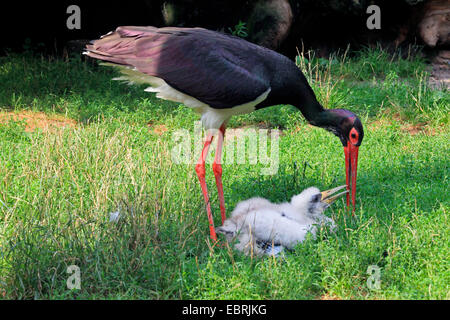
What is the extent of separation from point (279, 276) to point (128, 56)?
2.29 metres

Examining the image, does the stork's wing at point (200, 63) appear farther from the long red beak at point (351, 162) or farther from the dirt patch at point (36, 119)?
the dirt patch at point (36, 119)

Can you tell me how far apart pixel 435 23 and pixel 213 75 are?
6.03 m

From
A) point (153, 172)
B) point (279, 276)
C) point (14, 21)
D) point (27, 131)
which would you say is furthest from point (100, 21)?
point (279, 276)

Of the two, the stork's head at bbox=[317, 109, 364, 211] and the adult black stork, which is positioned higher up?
the adult black stork

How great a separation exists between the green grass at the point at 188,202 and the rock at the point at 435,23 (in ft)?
6.11

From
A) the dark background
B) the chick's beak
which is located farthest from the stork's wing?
the dark background

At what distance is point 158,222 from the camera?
455cm

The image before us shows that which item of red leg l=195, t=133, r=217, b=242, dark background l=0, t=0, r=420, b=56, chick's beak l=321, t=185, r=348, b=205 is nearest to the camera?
red leg l=195, t=133, r=217, b=242

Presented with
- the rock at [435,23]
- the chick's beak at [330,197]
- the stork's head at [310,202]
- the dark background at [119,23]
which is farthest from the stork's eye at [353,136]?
the rock at [435,23]

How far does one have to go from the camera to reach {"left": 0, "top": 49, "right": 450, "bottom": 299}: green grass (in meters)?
4.03

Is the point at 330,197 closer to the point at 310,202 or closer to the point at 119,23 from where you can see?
the point at 310,202

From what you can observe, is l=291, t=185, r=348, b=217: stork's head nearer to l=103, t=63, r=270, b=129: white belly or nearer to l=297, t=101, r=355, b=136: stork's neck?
l=297, t=101, r=355, b=136: stork's neck

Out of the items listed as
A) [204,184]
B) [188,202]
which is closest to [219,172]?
[204,184]

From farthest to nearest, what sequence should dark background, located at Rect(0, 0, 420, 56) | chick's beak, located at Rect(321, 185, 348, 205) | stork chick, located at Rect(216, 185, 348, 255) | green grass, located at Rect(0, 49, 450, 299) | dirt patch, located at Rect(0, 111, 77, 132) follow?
dark background, located at Rect(0, 0, 420, 56), dirt patch, located at Rect(0, 111, 77, 132), chick's beak, located at Rect(321, 185, 348, 205), stork chick, located at Rect(216, 185, 348, 255), green grass, located at Rect(0, 49, 450, 299)
